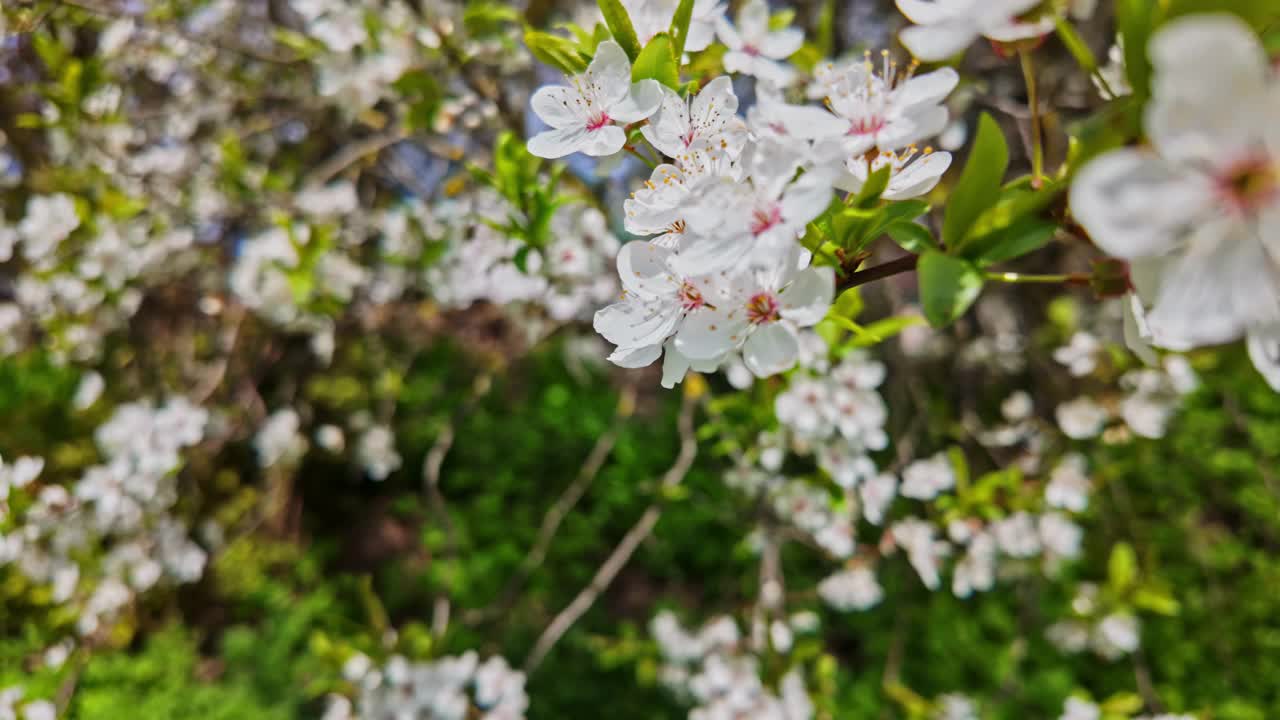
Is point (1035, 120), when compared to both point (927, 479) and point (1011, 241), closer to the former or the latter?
point (1011, 241)

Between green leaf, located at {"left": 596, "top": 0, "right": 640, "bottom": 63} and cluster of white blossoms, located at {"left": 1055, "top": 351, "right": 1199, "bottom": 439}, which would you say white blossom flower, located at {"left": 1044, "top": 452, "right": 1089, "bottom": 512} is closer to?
cluster of white blossoms, located at {"left": 1055, "top": 351, "right": 1199, "bottom": 439}

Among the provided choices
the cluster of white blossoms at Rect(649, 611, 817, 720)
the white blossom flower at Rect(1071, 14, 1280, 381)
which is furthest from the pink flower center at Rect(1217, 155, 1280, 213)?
the cluster of white blossoms at Rect(649, 611, 817, 720)

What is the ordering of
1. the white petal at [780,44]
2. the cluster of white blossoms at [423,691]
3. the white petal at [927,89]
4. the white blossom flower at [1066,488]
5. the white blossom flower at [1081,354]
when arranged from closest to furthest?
the white petal at [927,89]
the white petal at [780,44]
the cluster of white blossoms at [423,691]
the white blossom flower at [1066,488]
the white blossom flower at [1081,354]

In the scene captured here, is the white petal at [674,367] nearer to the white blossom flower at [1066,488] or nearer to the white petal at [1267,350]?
the white petal at [1267,350]

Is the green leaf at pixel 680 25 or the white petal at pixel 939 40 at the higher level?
the white petal at pixel 939 40

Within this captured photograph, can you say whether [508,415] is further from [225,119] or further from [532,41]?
[532,41]

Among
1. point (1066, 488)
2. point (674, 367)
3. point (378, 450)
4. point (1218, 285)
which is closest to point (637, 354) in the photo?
point (674, 367)

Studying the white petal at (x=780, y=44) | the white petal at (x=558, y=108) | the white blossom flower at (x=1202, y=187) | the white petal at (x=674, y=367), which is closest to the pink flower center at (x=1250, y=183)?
the white blossom flower at (x=1202, y=187)
